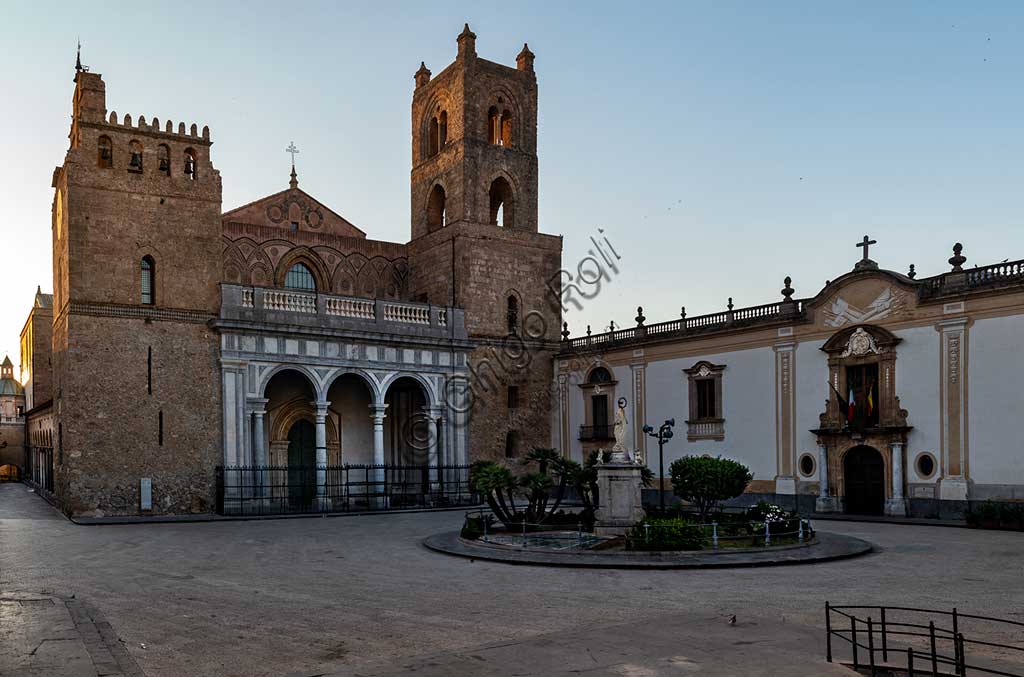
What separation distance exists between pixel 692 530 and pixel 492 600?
6.67m

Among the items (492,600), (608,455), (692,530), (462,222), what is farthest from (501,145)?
(492,600)

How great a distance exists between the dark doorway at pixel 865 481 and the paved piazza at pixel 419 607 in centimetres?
648

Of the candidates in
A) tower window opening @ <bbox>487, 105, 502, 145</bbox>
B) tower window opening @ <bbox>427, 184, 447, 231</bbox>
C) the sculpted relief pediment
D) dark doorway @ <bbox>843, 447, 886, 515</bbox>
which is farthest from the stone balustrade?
dark doorway @ <bbox>843, 447, 886, 515</bbox>

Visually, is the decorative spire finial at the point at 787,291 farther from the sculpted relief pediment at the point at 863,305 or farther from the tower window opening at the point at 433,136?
the tower window opening at the point at 433,136

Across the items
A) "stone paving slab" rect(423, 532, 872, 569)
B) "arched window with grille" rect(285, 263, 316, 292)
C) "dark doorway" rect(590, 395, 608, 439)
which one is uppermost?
"arched window with grille" rect(285, 263, 316, 292)

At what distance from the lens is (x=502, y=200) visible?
40.0m

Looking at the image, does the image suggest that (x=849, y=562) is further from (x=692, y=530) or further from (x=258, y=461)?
(x=258, y=461)

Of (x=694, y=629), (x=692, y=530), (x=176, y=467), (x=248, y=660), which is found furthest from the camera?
(x=176, y=467)

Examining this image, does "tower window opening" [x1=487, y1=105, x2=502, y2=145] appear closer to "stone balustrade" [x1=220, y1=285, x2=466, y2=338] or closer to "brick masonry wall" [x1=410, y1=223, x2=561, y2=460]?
"brick masonry wall" [x1=410, y1=223, x2=561, y2=460]

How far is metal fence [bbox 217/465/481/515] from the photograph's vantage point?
1141 inches

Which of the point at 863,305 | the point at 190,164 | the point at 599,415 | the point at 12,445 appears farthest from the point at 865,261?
the point at 12,445

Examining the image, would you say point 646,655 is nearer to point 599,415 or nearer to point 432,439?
point 432,439

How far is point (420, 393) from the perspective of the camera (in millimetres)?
36406

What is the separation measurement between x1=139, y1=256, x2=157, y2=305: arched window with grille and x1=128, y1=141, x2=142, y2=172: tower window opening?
9.94 ft
